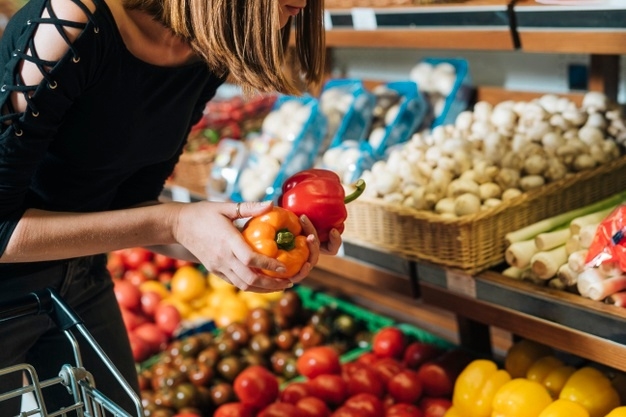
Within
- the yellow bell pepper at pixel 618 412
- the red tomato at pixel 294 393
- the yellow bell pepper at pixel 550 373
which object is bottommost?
the red tomato at pixel 294 393

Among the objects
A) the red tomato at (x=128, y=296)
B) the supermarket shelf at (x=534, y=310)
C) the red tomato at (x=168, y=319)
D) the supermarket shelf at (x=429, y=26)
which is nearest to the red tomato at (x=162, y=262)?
the red tomato at (x=128, y=296)

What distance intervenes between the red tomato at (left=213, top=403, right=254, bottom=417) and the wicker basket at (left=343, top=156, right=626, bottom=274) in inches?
23.6

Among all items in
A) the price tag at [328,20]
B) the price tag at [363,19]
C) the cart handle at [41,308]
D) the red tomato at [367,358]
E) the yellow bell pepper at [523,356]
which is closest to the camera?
the cart handle at [41,308]

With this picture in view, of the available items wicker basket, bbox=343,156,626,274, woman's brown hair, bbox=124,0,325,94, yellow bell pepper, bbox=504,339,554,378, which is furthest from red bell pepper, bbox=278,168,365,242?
yellow bell pepper, bbox=504,339,554,378

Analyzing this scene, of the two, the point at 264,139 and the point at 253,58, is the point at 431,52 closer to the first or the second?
the point at 264,139

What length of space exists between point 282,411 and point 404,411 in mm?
342

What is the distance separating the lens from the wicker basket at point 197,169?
10.3ft

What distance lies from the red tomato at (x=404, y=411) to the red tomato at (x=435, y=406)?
3 centimetres

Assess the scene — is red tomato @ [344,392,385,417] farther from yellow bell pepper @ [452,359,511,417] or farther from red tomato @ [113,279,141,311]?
red tomato @ [113,279,141,311]

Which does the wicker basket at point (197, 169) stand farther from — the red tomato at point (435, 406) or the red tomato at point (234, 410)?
the red tomato at point (435, 406)

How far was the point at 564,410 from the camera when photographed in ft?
5.61

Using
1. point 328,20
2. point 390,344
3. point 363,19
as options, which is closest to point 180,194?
point 328,20

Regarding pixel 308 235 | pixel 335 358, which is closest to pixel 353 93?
pixel 335 358

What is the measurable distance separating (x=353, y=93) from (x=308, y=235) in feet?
5.16
